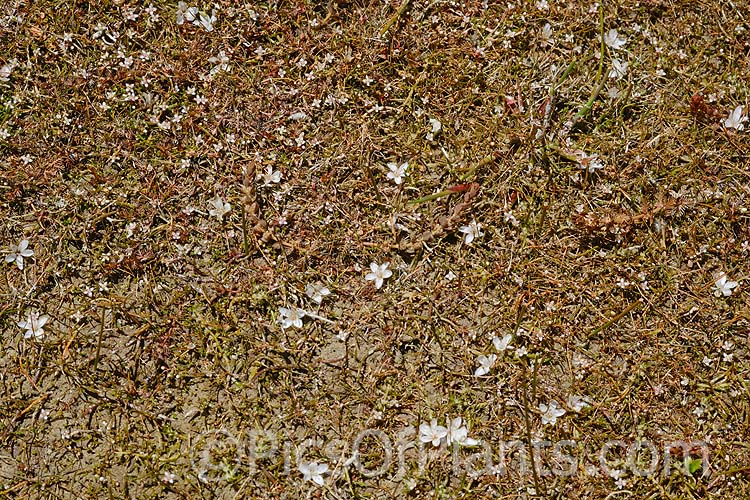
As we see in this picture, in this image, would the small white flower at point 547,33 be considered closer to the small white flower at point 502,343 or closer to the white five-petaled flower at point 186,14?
the small white flower at point 502,343

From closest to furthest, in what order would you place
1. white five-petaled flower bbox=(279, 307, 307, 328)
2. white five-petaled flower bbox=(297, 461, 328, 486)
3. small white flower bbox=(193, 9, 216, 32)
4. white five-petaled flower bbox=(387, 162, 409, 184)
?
white five-petaled flower bbox=(297, 461, 328, 486) → white five-petaled flower bbox=(279, 307, 307, 328) → white five-petaled flower bbox=(387, 162, 409, 184) → small white flower bbox=(193, 9, 216, 32)

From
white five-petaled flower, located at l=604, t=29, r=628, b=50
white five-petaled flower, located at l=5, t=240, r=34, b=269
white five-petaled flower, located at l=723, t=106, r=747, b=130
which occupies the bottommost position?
white five-petaled flower, located at l=5, t=240, r=34, b=269

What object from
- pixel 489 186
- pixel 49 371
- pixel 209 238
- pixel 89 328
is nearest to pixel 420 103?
pixel 489 186

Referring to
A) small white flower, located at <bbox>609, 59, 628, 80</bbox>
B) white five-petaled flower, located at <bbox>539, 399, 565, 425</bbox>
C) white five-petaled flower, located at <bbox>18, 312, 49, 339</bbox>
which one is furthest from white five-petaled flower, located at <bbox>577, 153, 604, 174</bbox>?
white five-petaled flower, located at <bbox>18, 312, 49, 339</bbox>

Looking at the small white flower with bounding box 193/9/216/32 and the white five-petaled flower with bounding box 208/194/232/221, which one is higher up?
the small white flower with bounding box 193/9/216/32

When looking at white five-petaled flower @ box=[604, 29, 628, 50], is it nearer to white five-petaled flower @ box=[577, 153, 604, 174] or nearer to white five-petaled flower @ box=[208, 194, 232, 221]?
white five-petaled flower @ box=[577, 153, 604, 174]

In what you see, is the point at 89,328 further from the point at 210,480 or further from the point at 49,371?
the point at 210,480
